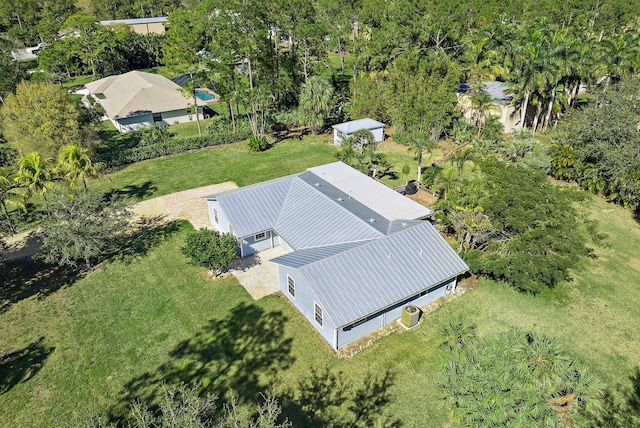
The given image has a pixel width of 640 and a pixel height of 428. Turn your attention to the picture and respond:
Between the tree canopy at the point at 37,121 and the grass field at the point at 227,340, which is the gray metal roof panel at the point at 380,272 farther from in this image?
the tree canopy at the point at 37,121

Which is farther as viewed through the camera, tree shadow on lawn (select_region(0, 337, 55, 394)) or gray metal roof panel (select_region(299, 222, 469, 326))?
gray metal roof panel (select_region(299, 222, 469, 326))

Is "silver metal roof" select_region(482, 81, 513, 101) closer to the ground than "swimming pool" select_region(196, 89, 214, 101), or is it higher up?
higher up

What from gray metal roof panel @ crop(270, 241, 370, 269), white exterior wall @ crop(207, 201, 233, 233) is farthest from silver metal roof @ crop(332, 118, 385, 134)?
gray metal roof panel @ crop(270, 241, 370, 269)

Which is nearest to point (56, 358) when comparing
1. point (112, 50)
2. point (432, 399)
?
point (432, 399)

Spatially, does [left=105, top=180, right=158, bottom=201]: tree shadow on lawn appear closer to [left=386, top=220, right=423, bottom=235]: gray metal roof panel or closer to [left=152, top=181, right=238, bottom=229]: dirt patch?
[left=152, top=181, right=238, bottom=229]: dirt patch

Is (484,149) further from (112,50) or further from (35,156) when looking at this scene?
(112,50)

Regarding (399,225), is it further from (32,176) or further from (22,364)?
(32,176)
